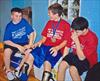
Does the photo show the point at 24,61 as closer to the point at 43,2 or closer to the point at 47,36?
the point at 47,36

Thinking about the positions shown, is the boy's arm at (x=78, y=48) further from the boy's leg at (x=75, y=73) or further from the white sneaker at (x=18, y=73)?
the white sneaker at (x=18, y=73)

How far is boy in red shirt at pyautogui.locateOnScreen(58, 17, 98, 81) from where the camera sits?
215cm

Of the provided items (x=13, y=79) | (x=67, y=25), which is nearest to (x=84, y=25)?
(x=67, y=25)

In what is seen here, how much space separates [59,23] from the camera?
2.55 m

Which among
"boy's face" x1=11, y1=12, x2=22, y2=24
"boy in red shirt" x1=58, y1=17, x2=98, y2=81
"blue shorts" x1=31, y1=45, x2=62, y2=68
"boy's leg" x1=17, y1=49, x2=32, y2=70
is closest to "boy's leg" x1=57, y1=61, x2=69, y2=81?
"boy in red shirt" x1=58, y1=17, x2=98, y2=81

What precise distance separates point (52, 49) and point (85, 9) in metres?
0.58

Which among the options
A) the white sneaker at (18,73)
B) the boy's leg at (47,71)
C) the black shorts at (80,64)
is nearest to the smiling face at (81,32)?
the black shorts at (80,64)

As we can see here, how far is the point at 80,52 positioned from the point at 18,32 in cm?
108

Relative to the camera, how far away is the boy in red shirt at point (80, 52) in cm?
215

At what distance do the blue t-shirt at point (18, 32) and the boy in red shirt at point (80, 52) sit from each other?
2.81 feet

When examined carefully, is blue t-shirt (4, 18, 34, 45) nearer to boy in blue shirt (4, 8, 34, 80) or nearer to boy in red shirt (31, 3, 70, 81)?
boy in blue shirt (4, 8, 34, 80)

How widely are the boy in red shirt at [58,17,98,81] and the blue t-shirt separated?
2.81 feet

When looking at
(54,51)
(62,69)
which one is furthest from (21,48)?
(62,69)

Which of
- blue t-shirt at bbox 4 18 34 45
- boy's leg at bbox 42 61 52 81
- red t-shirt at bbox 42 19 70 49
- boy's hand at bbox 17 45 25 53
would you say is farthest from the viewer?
blue t-shirt at bbox 4 18 34 45
